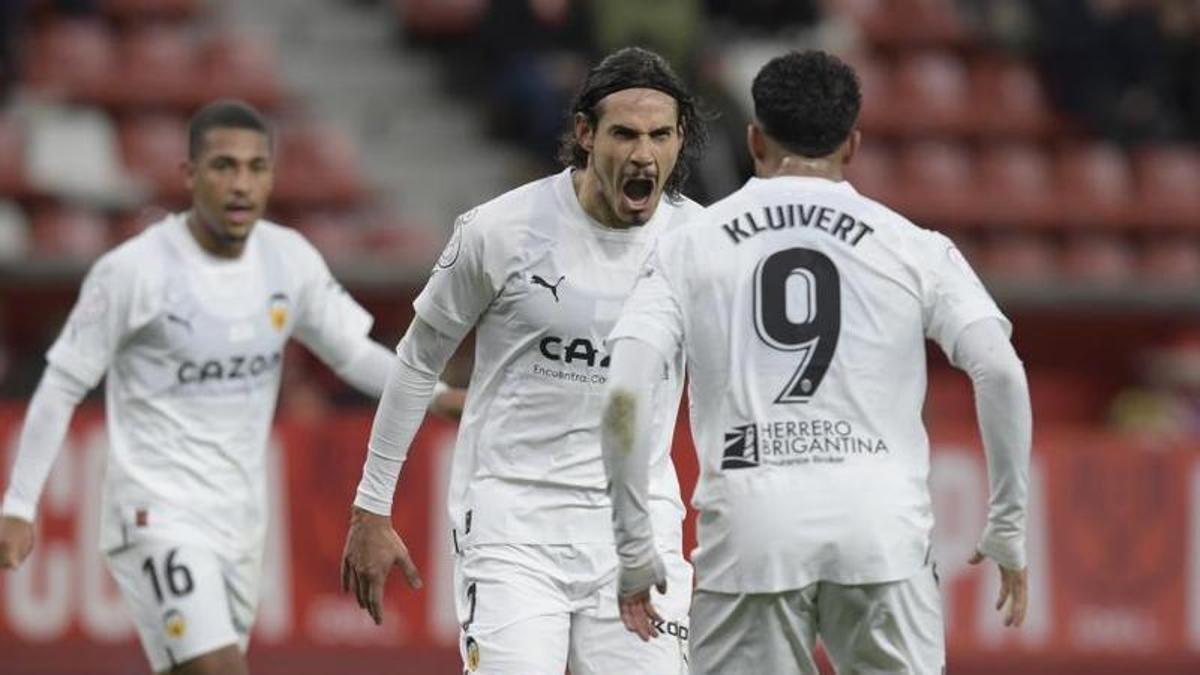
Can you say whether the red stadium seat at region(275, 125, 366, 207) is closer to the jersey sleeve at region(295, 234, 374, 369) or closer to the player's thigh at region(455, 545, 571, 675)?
the jersey sleeve at region(295, 234, 374, 369)

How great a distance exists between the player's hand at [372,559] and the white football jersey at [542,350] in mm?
181

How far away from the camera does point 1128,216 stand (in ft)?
56.8

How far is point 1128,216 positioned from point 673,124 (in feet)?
37.3

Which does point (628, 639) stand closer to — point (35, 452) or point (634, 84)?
point (634, 84)

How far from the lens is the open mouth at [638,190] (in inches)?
257

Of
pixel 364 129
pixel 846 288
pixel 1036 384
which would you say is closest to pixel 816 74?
pixel 846 288

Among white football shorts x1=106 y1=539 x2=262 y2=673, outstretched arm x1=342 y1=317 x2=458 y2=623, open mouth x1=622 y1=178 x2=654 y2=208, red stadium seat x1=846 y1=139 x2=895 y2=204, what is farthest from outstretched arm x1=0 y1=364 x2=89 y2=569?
red stadium seat x1=846 y1=139 x2=895 y2=204

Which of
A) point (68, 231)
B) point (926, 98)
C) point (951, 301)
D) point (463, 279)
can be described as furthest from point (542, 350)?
point (926, 98)

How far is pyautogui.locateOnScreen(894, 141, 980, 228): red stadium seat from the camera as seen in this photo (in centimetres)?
1659

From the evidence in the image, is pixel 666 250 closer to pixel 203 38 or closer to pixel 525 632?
pixel 525 632

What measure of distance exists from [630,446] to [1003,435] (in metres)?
0.87

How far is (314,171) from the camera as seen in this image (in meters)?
15.5

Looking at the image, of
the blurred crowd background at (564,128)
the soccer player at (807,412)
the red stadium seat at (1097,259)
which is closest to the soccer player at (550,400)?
the soccer player at (807,412)

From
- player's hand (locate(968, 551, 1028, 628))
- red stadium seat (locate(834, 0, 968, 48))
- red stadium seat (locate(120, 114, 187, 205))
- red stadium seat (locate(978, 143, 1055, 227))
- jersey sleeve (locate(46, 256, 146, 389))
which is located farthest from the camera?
red stadium seat (locate(834, 0, 968, 48))
